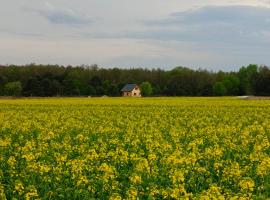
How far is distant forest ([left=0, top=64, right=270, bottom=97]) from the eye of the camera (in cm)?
10594

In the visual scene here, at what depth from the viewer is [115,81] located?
129250 millimetres

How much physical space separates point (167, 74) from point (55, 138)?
119743 mm

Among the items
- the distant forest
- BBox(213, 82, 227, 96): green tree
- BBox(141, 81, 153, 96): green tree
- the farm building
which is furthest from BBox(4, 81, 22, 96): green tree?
BBox(213, 82, 227, 96): green tree

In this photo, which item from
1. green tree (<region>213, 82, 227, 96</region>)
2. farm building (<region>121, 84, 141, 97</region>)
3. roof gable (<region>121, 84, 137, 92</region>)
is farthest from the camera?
roof gable (<region>121, 84, 137, 92</region>)

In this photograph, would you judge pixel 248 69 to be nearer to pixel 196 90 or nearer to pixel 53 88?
pixel 196 90

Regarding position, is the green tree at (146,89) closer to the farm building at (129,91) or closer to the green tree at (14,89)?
the farm building at (129,91)

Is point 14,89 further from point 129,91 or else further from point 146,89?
point 146,89

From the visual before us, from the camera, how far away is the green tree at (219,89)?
365ft

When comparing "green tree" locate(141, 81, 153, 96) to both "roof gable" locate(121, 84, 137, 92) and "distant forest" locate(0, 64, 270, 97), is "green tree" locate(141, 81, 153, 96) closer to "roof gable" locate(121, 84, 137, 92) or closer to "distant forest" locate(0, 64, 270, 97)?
"distant forest" locate(0, 64, 270, 97)

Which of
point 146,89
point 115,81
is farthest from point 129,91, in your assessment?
point 115,81

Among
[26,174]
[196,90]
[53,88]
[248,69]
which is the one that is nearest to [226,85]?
[196,90]

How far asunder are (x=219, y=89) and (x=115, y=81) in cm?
2732

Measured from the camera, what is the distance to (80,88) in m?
116

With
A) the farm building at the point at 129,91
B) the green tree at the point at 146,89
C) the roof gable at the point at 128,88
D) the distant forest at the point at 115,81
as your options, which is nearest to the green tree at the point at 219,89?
the distant forest at the point at 115,81
